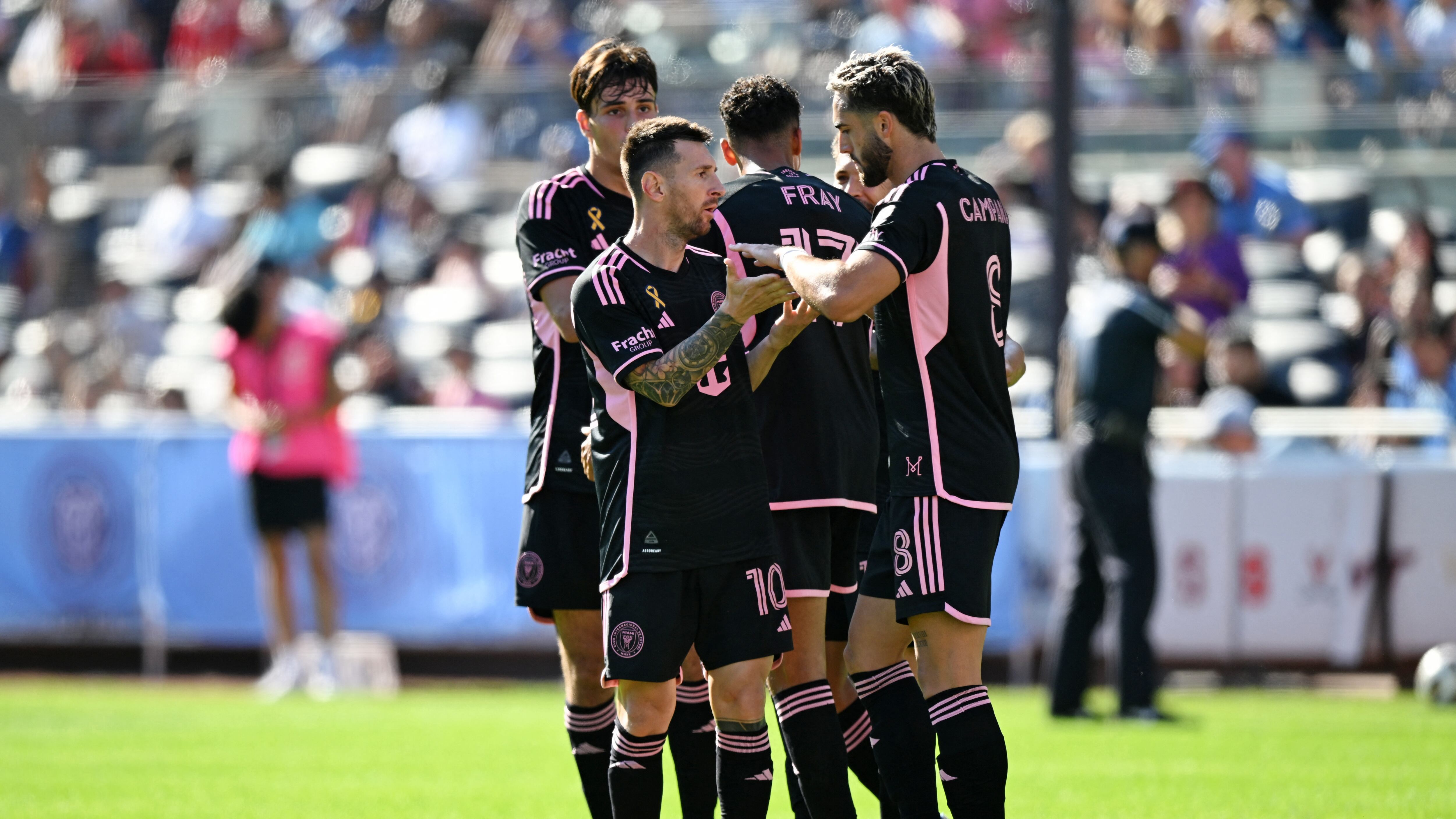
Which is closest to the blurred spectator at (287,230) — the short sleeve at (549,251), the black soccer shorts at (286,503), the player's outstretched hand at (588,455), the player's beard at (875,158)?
the black soccer shorts at (286,503)

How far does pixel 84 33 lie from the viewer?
2159cm

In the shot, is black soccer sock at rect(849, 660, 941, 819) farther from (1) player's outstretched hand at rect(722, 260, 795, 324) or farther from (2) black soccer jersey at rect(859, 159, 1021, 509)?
(1) player's outstretched hand at rect(722, 260, 795, 324)

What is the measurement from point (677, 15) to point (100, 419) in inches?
300

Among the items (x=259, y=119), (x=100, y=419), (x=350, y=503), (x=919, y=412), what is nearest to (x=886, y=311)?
(x=919, y=412)

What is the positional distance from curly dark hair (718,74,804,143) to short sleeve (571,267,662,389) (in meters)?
0.85

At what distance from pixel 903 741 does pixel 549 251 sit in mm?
2039

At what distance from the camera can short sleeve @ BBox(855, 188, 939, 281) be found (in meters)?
5.42

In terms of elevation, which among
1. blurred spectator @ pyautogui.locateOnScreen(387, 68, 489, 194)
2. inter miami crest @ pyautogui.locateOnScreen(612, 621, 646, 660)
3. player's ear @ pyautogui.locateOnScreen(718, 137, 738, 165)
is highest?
blurred spectator @ pyautogui.locateOnScreen(387, 68, 489, 194)

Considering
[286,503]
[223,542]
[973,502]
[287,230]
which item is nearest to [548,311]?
[973,502]

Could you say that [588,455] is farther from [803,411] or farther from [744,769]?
[744,769]

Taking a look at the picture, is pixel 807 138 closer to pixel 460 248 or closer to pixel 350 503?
pixel 460 248

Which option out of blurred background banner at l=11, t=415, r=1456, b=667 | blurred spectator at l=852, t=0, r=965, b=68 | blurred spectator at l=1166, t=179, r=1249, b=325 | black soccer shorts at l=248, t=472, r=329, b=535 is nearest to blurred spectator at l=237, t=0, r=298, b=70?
blurred spectator at l=852, t=0, r=965, b=68

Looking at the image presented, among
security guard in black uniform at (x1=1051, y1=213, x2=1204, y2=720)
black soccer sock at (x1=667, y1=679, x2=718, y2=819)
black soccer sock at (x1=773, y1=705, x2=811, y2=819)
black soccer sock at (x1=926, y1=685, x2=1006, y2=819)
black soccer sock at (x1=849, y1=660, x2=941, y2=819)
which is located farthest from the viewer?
security guard in black uniform at (x1=1051, y1=213, x2=1204, y2=720)

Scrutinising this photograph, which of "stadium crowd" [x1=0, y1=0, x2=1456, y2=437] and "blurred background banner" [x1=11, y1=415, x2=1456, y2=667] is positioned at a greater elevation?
"stadium crowd" [x1=0, y1=0, x2=1456, y2=437]
